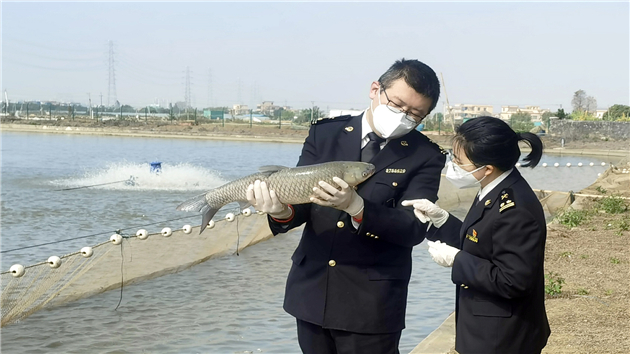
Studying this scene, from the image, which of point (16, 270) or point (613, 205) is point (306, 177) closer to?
point (16, 270)

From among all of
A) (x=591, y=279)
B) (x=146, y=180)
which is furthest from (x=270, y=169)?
(x=146, y=180)

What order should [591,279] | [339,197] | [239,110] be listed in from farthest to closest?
[239,110], [591,279], [339,197]

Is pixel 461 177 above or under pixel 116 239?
above

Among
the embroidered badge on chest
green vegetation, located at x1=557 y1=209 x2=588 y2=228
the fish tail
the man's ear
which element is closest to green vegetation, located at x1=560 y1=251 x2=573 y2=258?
green vegetation, located at x1=557 y1=209 x2=588 y2=228

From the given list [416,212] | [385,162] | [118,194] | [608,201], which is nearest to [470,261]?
[416,212]

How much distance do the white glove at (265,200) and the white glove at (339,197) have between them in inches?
6.7

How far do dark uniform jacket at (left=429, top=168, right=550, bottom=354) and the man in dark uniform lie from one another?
248mm

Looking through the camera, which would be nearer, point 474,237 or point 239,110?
point 474,237

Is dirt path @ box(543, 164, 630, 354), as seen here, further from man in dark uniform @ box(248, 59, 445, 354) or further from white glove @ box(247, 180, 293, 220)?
white glove @ box(247, 180, 293, 220)

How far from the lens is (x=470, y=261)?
301 centimetres

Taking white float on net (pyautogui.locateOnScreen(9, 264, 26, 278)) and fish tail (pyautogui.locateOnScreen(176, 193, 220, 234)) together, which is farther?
white float on net (pyautogui.locateOnScreen(9, 264, 26, 278))

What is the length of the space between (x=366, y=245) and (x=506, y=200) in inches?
23.9

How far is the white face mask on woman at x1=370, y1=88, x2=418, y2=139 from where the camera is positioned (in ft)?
9.57

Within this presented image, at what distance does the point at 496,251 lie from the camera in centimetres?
295
